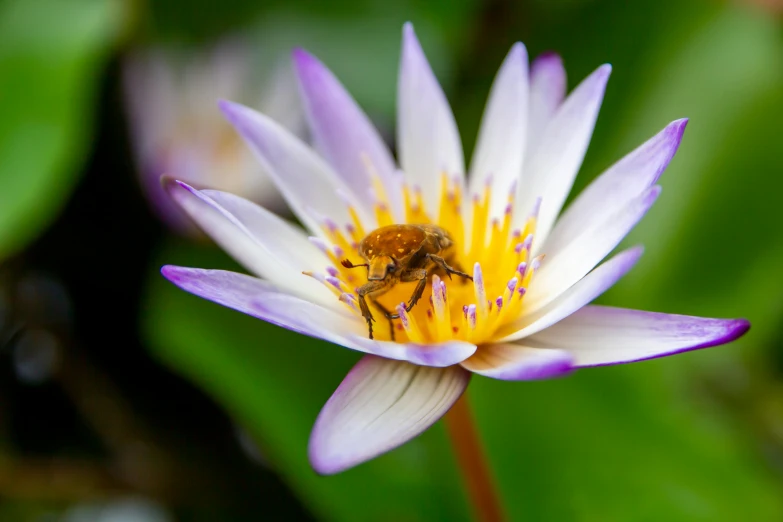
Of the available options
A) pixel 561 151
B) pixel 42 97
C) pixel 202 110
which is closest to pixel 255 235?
pixel 561 151

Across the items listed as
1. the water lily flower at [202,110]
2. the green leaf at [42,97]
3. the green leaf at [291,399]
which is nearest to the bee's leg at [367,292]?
the green leaf at [291,399]

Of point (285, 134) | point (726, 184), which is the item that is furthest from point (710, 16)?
point (285, 134)

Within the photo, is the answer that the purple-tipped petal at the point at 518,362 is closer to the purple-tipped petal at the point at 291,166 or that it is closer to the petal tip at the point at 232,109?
the purple-tipped petal at the point at 291,166

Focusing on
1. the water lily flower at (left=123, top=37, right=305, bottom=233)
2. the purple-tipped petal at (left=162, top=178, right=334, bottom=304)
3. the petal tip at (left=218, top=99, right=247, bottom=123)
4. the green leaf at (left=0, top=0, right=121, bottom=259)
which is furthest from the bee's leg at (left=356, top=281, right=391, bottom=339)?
the water lily flower at (left=123, top=37, right=305, bottom=233)

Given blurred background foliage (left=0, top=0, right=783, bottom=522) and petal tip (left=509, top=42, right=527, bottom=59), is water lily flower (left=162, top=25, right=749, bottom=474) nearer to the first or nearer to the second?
petal tip (left=509, top=42, right=527, bottom=59)

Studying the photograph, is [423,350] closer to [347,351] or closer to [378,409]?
[378,409]

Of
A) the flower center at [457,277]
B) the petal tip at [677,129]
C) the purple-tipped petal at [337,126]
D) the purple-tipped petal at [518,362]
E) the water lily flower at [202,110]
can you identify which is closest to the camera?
the purple-tipped petal at [518,362]
